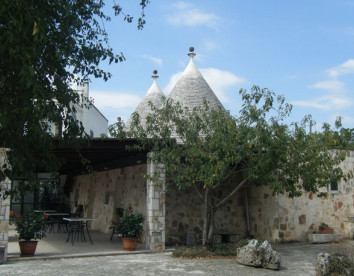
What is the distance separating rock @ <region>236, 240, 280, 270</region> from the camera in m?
8.13

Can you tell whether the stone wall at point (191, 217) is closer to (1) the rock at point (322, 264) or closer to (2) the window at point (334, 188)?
(2) the window at point (334, 188)

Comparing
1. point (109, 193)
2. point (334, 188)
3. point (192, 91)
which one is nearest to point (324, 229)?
point (334, 188)

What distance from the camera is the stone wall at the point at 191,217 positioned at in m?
12.0

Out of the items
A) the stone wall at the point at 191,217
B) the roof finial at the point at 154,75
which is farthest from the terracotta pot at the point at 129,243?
the roof finial at the point at 154,75

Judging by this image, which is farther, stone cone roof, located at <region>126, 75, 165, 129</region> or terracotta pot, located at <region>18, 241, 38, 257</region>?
stone cone roof, located at <region>126, 75, 165, 129</region>

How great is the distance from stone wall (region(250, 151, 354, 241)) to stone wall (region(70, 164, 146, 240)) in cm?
361

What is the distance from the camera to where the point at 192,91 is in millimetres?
15359

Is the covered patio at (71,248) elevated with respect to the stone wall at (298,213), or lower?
lower

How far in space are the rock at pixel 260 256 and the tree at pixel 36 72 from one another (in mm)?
5265

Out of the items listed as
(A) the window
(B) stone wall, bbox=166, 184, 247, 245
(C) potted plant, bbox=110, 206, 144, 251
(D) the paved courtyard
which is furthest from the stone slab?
(C) potted plant, bbox=110, 206, 144, 251

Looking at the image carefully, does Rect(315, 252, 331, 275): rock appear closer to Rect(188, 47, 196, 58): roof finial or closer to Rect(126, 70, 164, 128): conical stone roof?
Rect(188, 47, 196, 58): roof finial

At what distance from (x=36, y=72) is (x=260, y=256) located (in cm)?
596

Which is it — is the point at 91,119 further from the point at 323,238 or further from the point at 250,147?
the point at 250,147

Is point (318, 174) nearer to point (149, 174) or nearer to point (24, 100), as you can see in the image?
point (149, 174)
